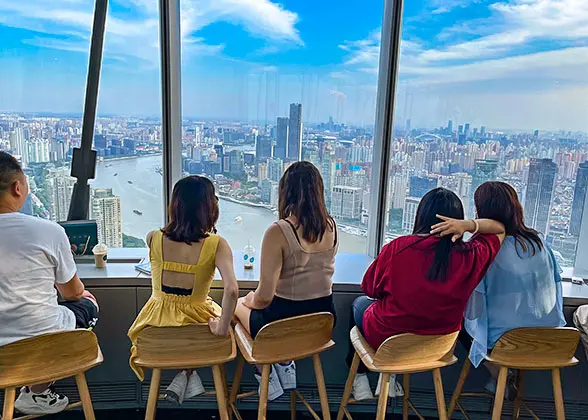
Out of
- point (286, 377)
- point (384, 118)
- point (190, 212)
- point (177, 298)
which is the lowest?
point (286, 377)

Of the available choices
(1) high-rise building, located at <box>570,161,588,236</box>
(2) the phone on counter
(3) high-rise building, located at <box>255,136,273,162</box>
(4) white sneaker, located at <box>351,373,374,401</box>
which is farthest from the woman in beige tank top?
(1) high-rise building, located at <box>570,161,588,236</box>

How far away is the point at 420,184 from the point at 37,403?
85.9 inches

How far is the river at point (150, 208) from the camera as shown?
268 cm

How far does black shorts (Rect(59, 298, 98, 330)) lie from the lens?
194cm

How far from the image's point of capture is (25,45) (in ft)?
8.17

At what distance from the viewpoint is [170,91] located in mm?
2594

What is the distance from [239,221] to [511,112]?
5.52ft

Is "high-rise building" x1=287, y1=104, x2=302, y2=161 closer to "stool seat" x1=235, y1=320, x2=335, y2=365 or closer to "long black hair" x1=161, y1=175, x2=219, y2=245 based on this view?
"long black hair" x1=161, y1=175, x2=219, y2=245

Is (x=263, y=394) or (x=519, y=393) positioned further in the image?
(x=519, y=393)

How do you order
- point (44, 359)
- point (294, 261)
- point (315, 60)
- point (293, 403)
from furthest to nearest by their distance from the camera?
point (315, 60), point (293, 403), point (294, 261), point (44, 359)

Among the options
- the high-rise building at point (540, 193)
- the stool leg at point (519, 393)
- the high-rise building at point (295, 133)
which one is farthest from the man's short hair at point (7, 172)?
the high-rise building at point (540, 193)

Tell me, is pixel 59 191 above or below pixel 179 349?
above

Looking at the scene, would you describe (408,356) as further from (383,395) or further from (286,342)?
(286,342)

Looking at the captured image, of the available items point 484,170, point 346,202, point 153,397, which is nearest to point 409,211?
point 346,202
